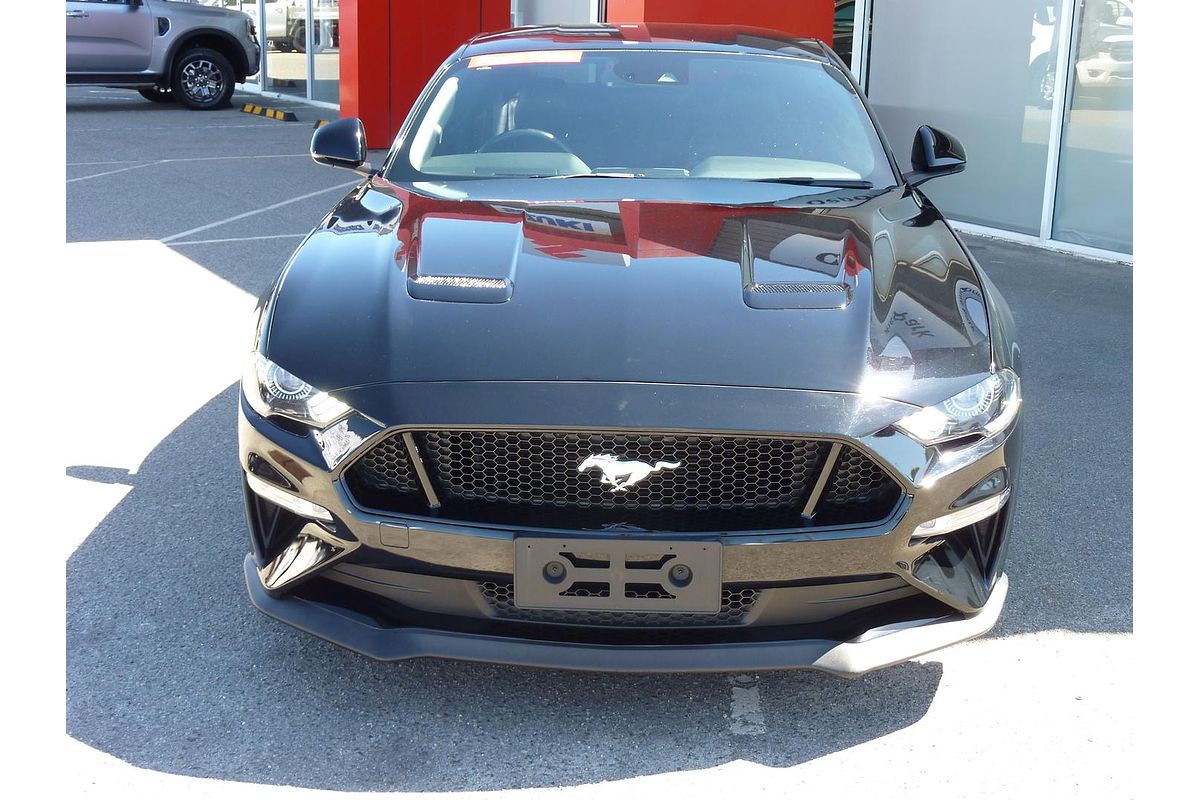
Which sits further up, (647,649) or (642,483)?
(642,483)

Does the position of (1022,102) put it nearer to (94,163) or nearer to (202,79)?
(94,163)

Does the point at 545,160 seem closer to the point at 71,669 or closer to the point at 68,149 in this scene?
the point at 71,669

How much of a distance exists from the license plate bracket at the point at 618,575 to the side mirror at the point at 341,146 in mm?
2093

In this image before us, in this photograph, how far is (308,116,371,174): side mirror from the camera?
4.14 m

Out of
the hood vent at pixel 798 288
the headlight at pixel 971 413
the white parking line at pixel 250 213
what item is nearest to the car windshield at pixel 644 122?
the hood vent at pixel 798 288

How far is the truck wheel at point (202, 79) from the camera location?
1738cm

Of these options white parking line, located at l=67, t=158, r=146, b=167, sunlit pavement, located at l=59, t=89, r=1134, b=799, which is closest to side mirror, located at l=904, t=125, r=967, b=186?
sunlit pavement, located at l=59, t=89, r=1134, b=799

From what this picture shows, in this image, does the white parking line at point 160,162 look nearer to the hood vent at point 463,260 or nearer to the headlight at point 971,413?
the hood vent at point 463,260

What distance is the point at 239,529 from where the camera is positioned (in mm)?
3838

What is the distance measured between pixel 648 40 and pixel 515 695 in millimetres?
2480

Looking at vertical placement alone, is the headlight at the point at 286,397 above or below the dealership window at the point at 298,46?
below

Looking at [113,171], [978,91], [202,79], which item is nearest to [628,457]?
[978,91]

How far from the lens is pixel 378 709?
288cm
